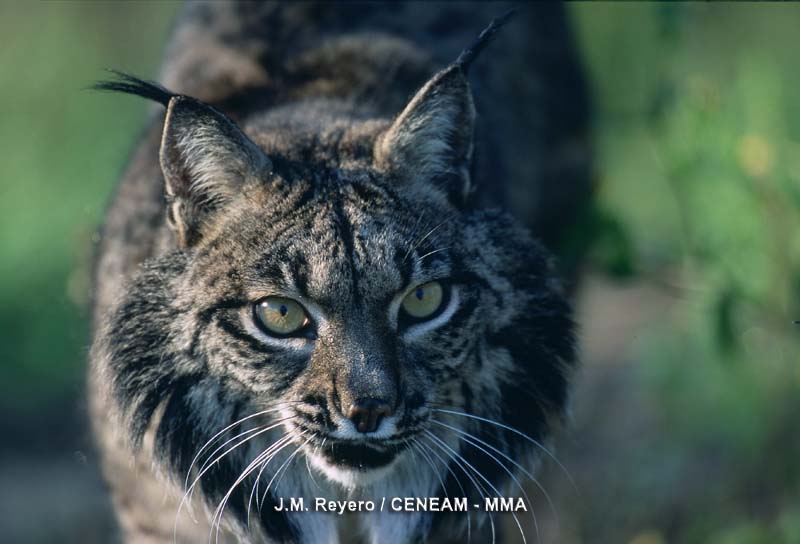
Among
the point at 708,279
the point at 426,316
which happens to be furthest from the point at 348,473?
the point at 708,279

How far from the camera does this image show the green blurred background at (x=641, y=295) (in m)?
5.34

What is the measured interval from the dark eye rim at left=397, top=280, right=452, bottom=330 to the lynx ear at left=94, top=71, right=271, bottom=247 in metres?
0.62

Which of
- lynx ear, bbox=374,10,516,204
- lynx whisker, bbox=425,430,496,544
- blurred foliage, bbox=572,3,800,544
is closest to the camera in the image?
lynx ear, bbox=374,10,516,204

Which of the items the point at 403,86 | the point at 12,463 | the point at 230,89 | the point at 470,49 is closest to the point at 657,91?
the point at 403,86

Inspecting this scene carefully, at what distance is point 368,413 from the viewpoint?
3186mm

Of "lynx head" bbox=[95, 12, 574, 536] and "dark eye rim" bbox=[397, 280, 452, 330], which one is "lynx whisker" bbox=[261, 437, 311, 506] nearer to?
"lynx head" bbox=[95, 12, 574, 536]

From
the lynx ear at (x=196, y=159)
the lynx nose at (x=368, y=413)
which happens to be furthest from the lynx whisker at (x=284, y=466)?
the lynx ear at (x=196, y=159)

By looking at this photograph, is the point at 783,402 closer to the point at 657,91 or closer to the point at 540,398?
the point at 657,91

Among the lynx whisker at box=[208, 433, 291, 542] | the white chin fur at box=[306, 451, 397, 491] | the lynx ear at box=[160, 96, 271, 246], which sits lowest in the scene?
the white chin fur at box=[306, 451, 397, 491]

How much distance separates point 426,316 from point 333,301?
31cm

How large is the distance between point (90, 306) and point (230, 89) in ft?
3.38

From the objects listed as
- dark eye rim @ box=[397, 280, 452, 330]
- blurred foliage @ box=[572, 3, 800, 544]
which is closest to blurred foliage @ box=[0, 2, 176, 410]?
blurred foliage @ box=[572, 3, 800, 544]

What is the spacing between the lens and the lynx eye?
11.0ft

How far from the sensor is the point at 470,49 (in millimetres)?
3357
